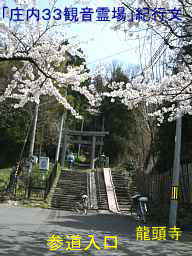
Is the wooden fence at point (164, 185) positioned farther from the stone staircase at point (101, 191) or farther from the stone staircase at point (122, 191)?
the stone staircase at point (101, 191)

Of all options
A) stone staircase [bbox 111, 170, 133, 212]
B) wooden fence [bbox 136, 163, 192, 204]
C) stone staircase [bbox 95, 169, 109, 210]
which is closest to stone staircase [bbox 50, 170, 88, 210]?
stone staircase [bbox 95, 169, 109, 210]

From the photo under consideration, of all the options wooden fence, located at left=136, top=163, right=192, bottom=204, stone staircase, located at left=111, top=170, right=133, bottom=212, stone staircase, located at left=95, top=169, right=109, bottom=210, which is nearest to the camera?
wooden fence, located at left=136, top=163, right=192, bottom=204

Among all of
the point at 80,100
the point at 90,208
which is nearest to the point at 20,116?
the point at 80,100

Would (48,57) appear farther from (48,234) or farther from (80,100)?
(80,100)

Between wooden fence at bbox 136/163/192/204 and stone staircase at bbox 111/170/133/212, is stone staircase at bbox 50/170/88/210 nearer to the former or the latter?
stone staircase at bbox 111/170/133/212

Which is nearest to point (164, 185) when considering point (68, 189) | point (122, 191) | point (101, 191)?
point (101, 191)

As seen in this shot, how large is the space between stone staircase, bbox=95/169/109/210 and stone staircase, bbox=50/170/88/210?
858 mm

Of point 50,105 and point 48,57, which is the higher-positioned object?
point 50,105

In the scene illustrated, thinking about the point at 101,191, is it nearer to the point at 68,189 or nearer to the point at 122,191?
the point at 122,191

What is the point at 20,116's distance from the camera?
25.5 m

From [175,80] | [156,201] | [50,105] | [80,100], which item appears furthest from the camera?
[80,100]

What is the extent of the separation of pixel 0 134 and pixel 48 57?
70.8ft

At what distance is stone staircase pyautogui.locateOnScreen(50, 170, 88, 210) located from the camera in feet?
58.5

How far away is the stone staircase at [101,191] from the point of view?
17.7 m
